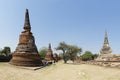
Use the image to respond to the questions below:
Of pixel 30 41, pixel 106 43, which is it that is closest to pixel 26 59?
pixel 30 41

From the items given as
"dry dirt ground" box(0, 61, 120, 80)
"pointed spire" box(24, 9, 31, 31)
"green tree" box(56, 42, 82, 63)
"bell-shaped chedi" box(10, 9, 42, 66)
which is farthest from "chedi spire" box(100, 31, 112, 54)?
"dry dirt ground" box(0, 61, 120, 80)

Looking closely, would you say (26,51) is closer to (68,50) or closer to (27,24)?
(27,24)

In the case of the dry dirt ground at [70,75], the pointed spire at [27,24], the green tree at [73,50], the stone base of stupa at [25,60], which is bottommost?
the dry dirt ground at [70,75]

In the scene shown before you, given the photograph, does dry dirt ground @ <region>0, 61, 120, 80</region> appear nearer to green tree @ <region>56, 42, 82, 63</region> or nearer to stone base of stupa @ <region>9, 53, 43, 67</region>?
stone base of stupa @ <region>9, 53, 43, 67</region>

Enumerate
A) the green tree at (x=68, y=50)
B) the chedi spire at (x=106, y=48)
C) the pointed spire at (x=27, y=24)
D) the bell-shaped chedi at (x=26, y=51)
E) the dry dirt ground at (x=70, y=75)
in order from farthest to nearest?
the chedi spire at (x=106, y=48)
the green tree at (x=68, y=50)
the pointed spire at (x=27, y=24)
the bell-shaped chedi at (x=26, y=51)
the dry dirt ground at (x=70, y=75)

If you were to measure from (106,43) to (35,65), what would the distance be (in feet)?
132

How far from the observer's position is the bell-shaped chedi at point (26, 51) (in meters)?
28.0

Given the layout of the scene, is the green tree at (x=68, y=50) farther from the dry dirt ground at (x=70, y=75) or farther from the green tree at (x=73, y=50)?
the dry dirt ground at (x=70, y=75)

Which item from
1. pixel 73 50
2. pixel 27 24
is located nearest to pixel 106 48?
pixel 73 50

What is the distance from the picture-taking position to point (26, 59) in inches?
1105

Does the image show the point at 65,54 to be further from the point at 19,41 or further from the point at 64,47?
the point at 19,41

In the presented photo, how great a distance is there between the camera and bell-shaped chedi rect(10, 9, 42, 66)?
2800 centimetres

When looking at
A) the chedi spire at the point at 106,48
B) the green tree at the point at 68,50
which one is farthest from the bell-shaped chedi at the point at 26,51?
the chedi spire at the point at 106,48

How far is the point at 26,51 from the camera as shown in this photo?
1131 inches
